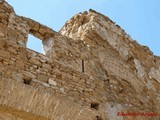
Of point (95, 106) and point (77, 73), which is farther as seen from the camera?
point (77, 73)

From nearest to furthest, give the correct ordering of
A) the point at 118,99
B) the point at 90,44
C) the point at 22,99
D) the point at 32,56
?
the point at 22,99 < the point at 32,56 < the point at 118,99 < the point at 90,44

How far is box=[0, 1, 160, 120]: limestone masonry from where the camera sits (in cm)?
479

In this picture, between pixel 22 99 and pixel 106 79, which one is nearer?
pixel 22 99

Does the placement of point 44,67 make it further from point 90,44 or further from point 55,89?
point 90,44

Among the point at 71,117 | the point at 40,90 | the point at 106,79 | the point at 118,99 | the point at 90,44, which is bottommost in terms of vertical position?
the point at 71,117

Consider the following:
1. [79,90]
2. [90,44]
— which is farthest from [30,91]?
[90,44]

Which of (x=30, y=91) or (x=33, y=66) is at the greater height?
(x=33, y=66)

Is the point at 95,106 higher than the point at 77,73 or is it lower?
lower

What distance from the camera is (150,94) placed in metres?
8.02

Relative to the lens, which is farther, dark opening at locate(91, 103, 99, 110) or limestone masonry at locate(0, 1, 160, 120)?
dark opening at locate(91, 103, 99, 110)

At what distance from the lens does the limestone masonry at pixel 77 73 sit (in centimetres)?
479

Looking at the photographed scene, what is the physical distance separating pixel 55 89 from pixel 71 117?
0.53 meters

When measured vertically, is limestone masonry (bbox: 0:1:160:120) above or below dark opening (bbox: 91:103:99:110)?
above

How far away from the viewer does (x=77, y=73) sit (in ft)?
19.0
